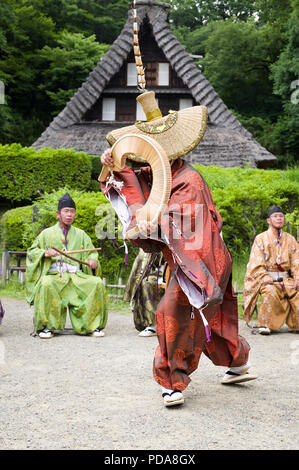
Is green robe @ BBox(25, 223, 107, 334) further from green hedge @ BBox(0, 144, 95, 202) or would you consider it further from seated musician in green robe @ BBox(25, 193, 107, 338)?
green hedge @ BBox(0, 144, 95, 202)

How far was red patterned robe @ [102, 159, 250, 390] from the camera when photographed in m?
3.82

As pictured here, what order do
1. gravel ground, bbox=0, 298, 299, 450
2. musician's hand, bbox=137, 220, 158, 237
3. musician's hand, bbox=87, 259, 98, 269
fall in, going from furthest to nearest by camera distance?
musician's hand, bbox=87, 259, 98, 269, musician's hand, bbox=137, 220, 158, 237, gravel ground, bbox=0, 298, 299, 450

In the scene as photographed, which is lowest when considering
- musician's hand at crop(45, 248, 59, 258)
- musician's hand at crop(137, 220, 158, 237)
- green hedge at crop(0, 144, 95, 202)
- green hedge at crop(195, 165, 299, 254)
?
musician's hand at crop(45, 248, 59, 258)

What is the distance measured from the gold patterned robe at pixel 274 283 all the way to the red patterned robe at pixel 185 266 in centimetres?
305

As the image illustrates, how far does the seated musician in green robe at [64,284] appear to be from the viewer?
6.73 metres

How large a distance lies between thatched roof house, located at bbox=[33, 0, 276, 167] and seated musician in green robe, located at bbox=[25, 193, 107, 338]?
11398mm

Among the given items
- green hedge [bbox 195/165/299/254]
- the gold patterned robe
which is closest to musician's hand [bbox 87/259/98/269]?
the gold patterned robe

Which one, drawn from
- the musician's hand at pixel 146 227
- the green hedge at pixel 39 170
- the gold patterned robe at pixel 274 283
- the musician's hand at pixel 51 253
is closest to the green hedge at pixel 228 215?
the gold patterned robe at pixel 274 283

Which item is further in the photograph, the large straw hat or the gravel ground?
the large straw hat

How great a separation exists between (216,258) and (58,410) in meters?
1.47

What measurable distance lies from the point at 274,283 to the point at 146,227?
12.7 ft

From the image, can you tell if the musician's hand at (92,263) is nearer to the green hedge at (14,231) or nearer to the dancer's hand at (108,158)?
the dancer's hand at (108,158)

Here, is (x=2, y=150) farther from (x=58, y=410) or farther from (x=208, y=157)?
(x=58, y=410)

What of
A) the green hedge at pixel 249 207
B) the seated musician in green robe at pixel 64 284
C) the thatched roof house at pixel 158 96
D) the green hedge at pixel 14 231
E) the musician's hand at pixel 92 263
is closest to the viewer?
the seated musician in green robe at pixel 64 284
